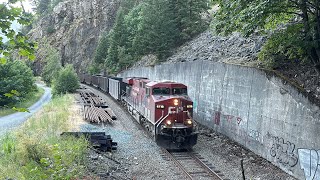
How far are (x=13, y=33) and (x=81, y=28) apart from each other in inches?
3192

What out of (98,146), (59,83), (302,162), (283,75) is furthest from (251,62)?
(59,83)

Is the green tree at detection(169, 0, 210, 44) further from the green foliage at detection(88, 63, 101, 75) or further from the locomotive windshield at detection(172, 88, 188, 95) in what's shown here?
the green foliage at detection(88, 63, 101, 75)

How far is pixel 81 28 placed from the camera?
80.7 metres

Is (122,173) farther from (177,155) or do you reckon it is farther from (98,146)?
(177,155)

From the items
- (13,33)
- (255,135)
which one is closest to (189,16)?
(255,135)

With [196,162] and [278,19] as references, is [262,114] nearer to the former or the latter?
[196,162]

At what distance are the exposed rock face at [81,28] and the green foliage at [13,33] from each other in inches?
2970

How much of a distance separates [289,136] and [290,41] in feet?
11.5

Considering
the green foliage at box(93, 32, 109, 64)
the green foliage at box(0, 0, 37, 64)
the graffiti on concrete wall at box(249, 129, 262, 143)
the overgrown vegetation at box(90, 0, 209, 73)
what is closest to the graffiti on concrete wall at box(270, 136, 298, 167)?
the graffiti on concrete wall at box(249, 129, 262, 143)

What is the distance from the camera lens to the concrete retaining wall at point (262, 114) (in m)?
9.80

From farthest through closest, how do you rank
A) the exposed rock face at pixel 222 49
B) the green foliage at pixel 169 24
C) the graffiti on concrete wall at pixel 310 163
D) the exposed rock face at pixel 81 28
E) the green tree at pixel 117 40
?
1. the exposed rock face at pixel 81 28
2. the green tree at pixel 117 40
3. the green foliage at pixel 169 24
4. the exposed rock face at pixel 222 49
5. the graffiti on concrete wall at pixel 310 163

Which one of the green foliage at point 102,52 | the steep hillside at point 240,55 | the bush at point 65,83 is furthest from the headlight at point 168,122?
the green foliage at point 102,52

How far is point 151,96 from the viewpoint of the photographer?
50.0 feet

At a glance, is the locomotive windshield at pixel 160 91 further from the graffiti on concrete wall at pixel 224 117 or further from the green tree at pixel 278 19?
the green tree at pixel 278 19
